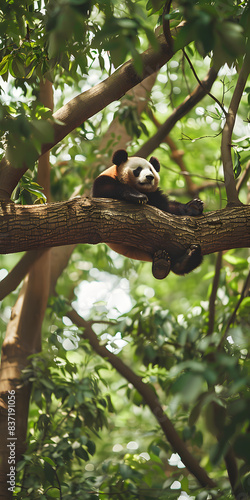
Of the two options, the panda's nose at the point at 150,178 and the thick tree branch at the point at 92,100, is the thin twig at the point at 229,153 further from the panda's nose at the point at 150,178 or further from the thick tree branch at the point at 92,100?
the panda's nose at the point at 150,178

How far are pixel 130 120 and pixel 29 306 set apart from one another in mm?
2175

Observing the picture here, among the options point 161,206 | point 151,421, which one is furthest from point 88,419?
point 151,421

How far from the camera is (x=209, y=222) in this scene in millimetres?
3371

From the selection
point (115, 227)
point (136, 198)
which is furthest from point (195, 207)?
point (115, 227)

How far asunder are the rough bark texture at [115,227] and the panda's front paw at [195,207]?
40cm

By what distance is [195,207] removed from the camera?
386 centimetres

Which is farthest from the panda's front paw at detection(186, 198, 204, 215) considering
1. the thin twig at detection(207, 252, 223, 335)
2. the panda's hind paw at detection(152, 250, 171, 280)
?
the thin twig at detection(207, 252, 223, 335)

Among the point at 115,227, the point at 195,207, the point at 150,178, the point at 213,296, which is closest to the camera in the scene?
the point at 115,227

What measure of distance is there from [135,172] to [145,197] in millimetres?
1109

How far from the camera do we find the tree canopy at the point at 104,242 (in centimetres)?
170

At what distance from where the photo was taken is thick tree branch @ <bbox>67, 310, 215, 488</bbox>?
4254mm

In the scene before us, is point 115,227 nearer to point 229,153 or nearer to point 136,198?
point 136,198

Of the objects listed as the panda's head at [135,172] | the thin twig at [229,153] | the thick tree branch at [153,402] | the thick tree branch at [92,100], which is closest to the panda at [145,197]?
the panda's head at [135,172]

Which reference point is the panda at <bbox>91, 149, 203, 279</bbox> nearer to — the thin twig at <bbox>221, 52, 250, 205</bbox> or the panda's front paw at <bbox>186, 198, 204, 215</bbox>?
the panda's front paw at <bbox>186, 198, 204, 215</bbox>
